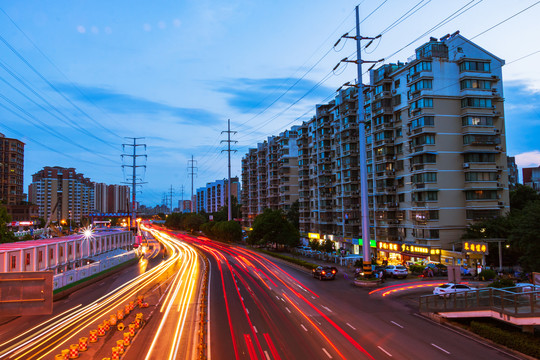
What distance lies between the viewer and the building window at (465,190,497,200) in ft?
174

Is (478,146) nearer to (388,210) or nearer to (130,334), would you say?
(388,210)

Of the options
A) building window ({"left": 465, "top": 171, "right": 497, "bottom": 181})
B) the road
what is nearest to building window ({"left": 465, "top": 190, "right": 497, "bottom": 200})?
building window ({"left": 465, "top": 171, "right": 497, "bottom": 181})

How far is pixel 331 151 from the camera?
81.8 meters

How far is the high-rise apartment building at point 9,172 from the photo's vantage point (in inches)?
5266

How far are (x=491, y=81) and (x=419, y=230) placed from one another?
77.7 ft

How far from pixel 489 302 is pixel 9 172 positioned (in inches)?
6171

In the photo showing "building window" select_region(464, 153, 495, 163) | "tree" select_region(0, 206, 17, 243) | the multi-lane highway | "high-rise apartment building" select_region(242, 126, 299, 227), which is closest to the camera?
the multi-lane highway

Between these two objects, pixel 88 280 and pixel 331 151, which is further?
pixel 331 151

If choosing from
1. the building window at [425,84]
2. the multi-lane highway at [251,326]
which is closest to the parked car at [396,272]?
the multi-lane highway at [251,326]

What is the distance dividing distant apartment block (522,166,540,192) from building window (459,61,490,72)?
89073 mm

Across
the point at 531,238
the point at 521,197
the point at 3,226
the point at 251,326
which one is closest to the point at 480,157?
the point at 521,197

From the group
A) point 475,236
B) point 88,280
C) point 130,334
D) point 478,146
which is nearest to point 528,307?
point 130,334

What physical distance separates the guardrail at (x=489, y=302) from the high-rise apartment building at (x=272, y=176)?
279 ft

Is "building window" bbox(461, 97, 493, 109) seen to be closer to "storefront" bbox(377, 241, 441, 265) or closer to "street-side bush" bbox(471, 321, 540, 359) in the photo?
"storefront" bbox(377, 241, 441, 265)
